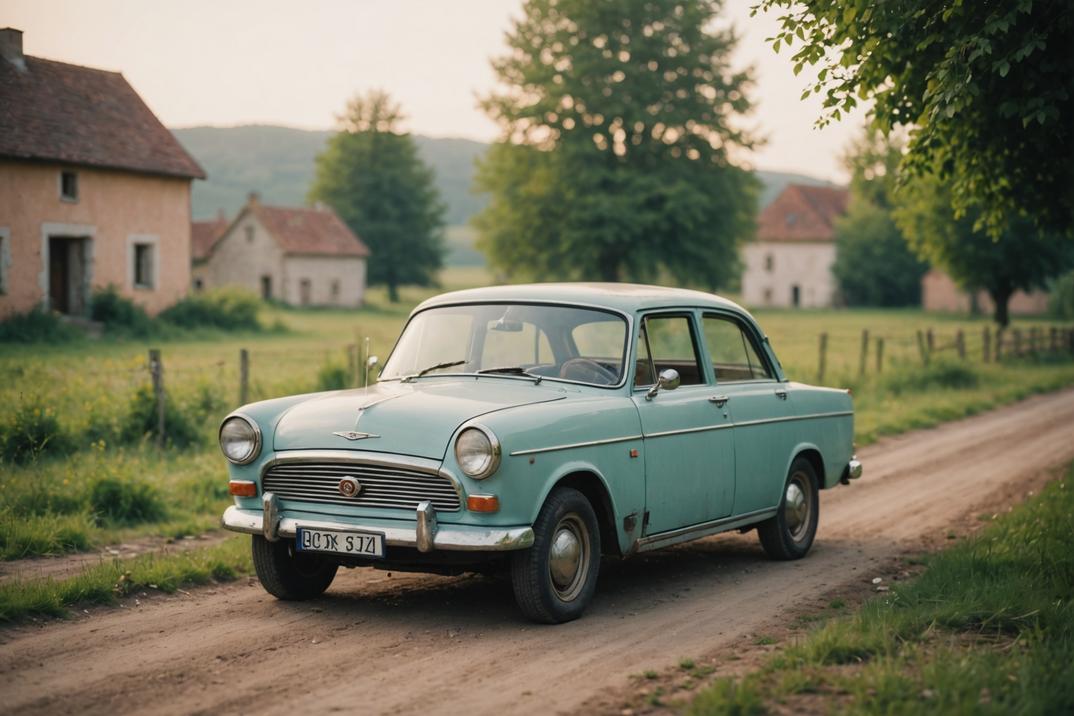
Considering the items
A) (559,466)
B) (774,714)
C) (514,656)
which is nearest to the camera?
(774,714)

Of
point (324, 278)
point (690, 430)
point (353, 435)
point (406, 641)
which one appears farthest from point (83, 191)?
point (324, 278)

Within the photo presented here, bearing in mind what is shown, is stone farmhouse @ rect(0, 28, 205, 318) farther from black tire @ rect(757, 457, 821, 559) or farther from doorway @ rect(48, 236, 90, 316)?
black tire @ rect(757, 457, 821, 559)

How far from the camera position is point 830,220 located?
86.4 meters

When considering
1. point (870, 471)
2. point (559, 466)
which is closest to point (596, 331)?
point (559, 466)

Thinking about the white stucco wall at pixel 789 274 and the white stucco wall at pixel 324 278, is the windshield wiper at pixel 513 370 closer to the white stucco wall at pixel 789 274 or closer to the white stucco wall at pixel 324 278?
the white stucco wall at pixel 324 278

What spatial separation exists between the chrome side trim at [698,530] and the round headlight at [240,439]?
227 cm

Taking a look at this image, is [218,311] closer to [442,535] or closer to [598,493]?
[598,493]

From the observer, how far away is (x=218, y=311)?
3666 centimetres

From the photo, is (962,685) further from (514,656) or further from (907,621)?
(514,656)

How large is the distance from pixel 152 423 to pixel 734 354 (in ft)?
21.3

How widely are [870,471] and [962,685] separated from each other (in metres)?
8.68

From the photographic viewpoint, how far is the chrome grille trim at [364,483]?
6.08 meters

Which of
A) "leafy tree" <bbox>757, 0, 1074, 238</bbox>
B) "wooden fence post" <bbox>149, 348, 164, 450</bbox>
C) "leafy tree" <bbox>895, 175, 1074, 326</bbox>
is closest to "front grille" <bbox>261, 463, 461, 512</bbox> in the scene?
"leafy tree" <bbox>757, 0, 1074, 238</bbox>

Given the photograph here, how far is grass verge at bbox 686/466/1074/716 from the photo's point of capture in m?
4.75
